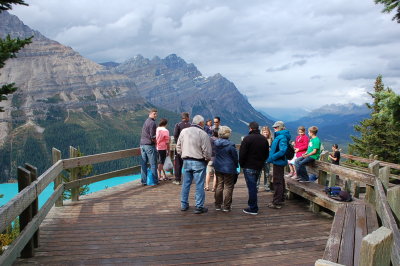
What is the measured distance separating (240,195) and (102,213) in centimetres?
430

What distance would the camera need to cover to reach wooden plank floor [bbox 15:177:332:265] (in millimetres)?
5242

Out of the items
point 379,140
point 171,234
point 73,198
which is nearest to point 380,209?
point 171,234

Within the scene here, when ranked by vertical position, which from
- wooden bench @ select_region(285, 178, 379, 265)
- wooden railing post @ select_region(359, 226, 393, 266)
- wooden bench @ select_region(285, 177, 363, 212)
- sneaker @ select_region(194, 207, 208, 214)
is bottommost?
sneaker @ select_region(194, 207, 208, 214)

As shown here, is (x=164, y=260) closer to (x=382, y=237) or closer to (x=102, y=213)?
(x=102, y=213)

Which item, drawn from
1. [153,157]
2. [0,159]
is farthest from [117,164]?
[153,157]

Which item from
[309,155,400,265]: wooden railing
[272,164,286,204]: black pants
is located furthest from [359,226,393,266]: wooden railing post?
[272,164,286,204]: black pants

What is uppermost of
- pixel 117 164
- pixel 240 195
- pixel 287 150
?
pixel 287 150

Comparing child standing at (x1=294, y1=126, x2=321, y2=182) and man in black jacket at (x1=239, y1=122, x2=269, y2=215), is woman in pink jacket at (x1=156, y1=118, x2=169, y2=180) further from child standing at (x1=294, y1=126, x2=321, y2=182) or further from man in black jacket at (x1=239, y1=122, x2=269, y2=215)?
child standing at (x1=294, y1=126, x2=321, y2=182)

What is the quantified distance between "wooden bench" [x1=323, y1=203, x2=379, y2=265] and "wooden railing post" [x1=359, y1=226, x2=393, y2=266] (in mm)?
2323

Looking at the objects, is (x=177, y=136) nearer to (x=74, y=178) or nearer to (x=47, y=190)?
(x=74, y=178)

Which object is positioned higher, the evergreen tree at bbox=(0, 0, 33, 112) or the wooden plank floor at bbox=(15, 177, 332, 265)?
the evergreen tree at bbox=(0, 0, 33, 112)

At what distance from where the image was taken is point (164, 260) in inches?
202

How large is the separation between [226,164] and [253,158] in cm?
63

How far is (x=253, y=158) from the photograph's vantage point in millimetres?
8164
